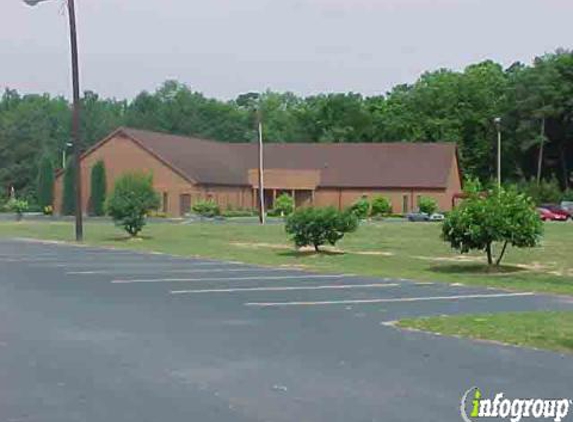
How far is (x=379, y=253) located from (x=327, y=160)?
55.5m

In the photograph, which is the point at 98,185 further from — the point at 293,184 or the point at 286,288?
the point at 286,288

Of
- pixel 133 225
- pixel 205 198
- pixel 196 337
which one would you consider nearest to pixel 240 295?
pixel 196 337

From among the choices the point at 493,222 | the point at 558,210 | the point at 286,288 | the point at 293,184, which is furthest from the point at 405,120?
the point at 286,288

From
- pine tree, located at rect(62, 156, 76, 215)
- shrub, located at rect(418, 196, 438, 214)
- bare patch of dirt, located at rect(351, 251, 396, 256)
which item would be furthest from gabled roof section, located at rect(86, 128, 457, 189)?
bare patch of dirt, located at rect(351, 251, 396, 256)

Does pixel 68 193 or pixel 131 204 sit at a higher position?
pixel 68 193

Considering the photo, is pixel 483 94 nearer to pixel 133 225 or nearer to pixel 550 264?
pixel 133 225

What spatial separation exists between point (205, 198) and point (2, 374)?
7365cm

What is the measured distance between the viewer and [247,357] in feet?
36.6

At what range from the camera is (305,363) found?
10.7 metres

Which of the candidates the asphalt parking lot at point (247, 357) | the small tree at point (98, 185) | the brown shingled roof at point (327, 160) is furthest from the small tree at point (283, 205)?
the asphalt parking lot at point (247, 357)

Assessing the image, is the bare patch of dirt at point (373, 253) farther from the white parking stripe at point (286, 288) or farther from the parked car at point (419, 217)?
the parked car at point (419, 217)

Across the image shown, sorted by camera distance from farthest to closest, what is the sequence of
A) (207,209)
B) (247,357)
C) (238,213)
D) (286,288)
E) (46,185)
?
(46,185), (238,213), (207,209), (286,288), (247,357)

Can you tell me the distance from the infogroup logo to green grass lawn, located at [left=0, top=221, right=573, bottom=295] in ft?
44.9

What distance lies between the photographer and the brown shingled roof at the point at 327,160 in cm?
8538
